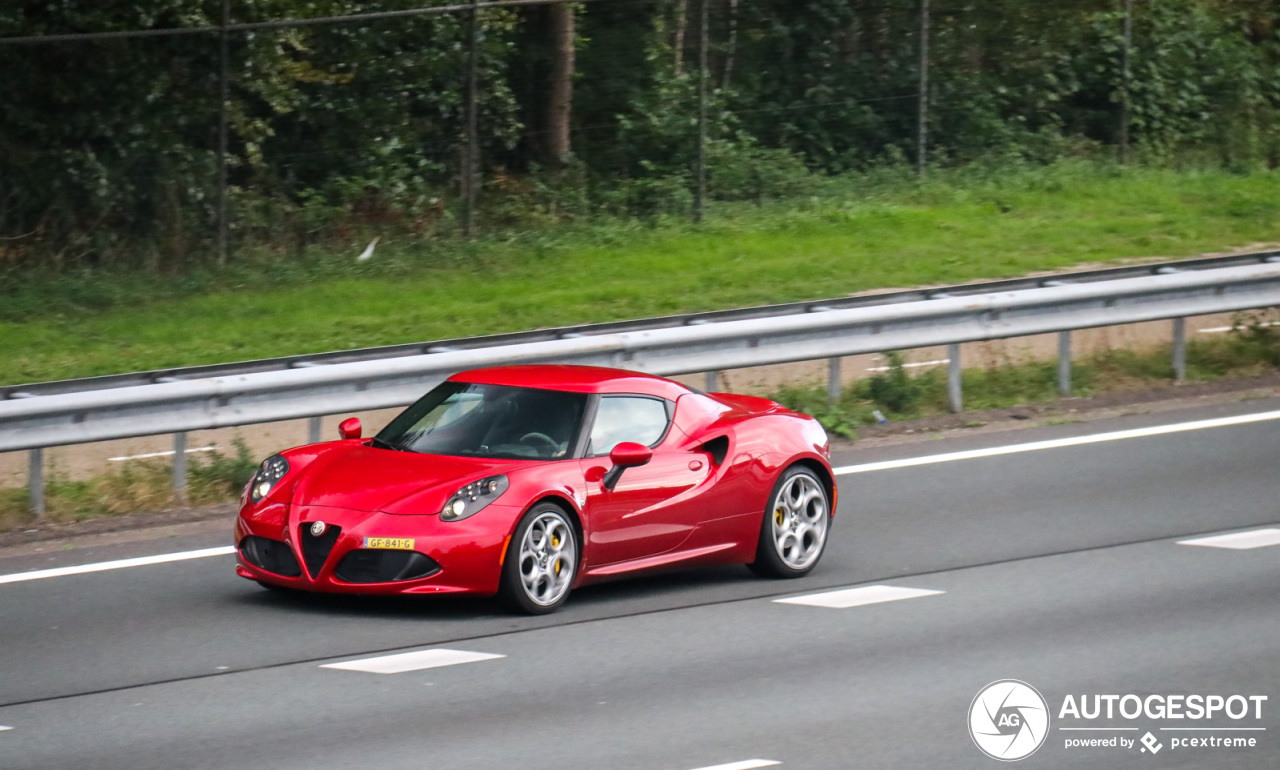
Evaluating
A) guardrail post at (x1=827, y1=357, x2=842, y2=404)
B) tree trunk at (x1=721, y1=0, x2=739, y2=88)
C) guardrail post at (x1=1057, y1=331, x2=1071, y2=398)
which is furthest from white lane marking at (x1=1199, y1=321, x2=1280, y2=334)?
tree trunk at (x1=721, y1=0, x2=739, y2=88)

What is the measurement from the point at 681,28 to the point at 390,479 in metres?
15.0

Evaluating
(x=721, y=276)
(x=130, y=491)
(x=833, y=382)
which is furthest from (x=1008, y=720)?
(x=721, y=276)

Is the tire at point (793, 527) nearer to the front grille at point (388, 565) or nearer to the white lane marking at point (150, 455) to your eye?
the front grille at point (388, 565)

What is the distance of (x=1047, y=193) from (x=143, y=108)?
11.5m

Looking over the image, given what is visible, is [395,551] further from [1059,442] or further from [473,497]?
[1059,442]

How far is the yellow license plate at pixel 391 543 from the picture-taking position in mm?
8633

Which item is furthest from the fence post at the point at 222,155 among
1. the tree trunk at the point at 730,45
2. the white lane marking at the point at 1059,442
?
the white lane marking at the point at 1059,442

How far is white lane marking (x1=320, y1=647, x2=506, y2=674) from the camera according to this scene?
803 centimetres

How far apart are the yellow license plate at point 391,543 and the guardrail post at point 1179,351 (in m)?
9.08

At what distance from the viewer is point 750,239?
73.3 feet

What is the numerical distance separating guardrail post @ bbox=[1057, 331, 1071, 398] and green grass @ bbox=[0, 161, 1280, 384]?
4.32 meters

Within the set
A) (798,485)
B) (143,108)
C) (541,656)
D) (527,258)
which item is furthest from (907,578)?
(143,108)

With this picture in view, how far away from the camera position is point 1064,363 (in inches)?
603

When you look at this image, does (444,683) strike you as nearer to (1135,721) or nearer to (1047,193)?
(1135,721)
